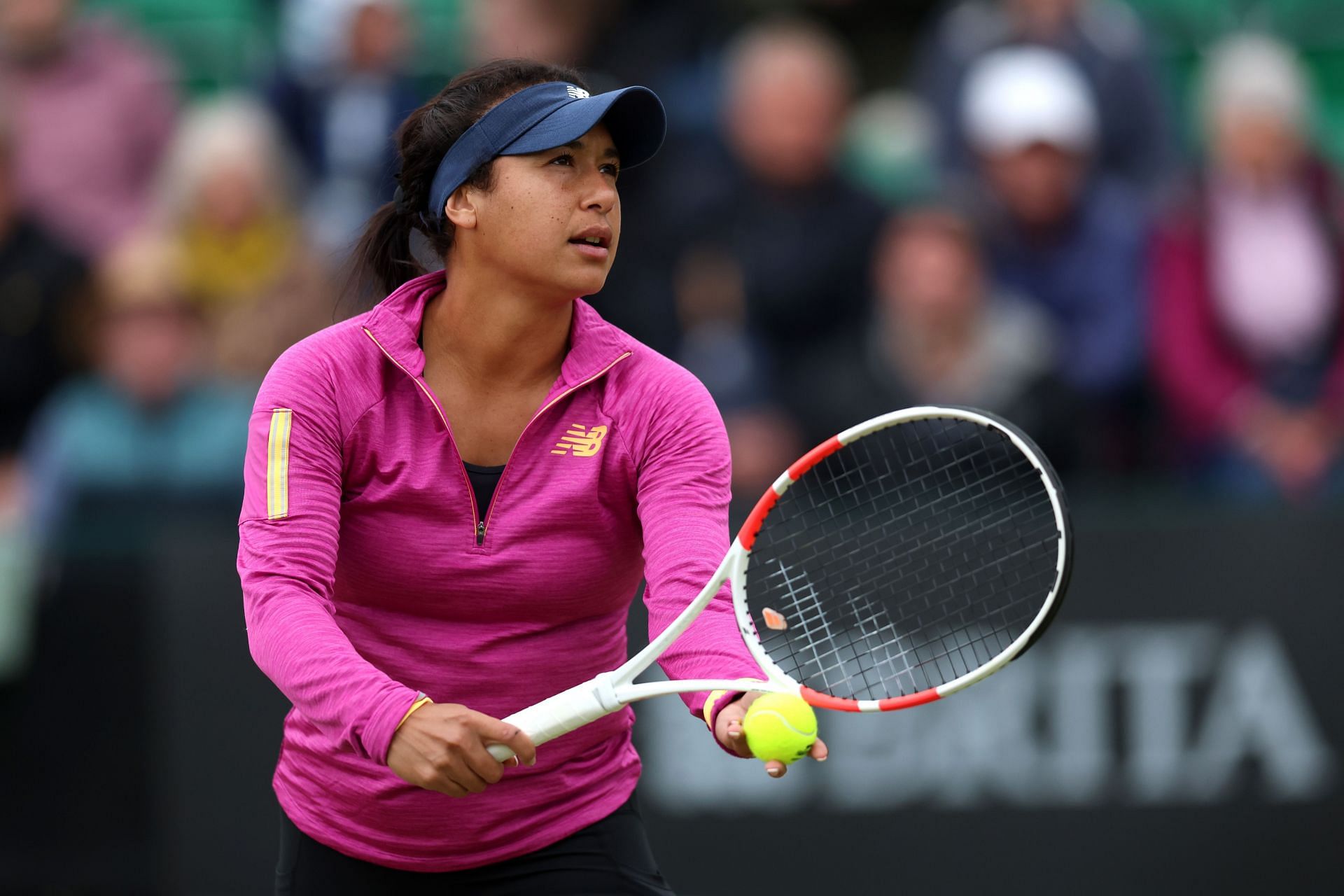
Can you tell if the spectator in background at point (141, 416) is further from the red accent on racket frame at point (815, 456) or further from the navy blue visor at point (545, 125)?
the red accent on racket frame at point (815, 456)

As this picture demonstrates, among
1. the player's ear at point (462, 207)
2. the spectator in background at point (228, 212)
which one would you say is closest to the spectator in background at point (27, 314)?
the spectator in background at point (228, 212)

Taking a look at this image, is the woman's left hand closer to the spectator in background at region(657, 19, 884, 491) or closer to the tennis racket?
the tennis racket

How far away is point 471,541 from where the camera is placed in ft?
9.95

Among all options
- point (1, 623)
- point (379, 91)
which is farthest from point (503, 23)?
point (1, 623)

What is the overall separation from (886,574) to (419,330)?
170 centimetres

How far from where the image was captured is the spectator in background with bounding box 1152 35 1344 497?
6340 mm

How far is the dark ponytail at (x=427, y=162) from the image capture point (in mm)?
Result: 3107

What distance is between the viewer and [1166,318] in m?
6.45

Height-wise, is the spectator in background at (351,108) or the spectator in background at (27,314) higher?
the spectator in background at (351,108)

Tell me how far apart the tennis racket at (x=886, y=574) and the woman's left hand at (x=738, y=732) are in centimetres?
3

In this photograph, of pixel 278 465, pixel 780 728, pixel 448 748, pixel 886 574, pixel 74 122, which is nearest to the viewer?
pixel 448 748

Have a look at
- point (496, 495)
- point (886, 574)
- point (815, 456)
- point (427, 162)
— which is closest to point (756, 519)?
point (815, 456)

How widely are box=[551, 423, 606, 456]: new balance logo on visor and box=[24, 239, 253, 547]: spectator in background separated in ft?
11.7

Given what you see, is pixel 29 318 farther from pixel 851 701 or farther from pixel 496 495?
pixel 851 701
